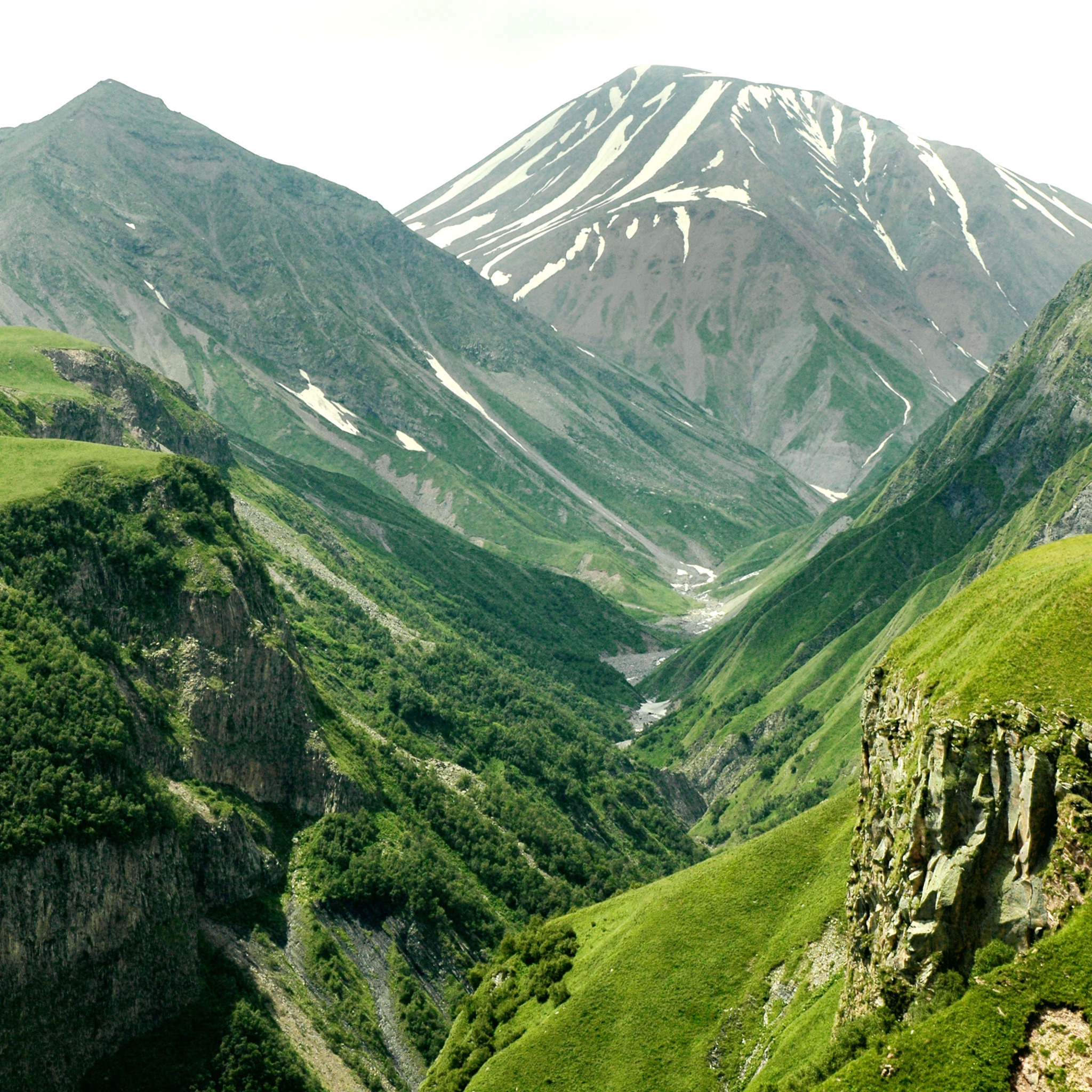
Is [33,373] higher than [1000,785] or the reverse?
higher

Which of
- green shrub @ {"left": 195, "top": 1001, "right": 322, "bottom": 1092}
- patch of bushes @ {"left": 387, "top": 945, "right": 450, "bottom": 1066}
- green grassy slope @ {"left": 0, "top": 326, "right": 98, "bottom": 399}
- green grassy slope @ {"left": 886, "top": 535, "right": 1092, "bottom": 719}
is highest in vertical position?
green grassy slope @ {"left": 0, "top": 326, "right": 98, "bottom": 399}

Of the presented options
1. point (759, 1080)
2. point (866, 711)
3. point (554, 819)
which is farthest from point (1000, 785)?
point (554, 819)

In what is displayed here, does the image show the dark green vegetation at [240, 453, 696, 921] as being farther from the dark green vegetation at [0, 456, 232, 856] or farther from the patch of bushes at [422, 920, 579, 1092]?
the dark green vegetation at [0, 456, 232, 856]

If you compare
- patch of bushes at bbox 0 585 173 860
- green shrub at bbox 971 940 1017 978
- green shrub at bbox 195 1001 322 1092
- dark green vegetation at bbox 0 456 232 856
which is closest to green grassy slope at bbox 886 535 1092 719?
green shrub at bbox 971 940 1017 978

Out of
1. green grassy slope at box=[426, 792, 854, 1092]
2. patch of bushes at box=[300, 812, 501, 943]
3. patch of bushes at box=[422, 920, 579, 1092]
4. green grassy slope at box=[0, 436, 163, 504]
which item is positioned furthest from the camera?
patch of bushes at box=[300, 812, 501, 943]

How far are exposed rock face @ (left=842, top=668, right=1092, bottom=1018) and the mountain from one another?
64.6 m

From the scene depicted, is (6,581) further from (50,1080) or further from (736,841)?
(736,841)

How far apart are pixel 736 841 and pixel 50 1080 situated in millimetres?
118305

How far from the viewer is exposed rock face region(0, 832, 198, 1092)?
8312 cm

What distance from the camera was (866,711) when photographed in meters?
72.3

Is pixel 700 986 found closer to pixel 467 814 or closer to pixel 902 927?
pixel 902 927

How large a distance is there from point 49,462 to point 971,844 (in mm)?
112091

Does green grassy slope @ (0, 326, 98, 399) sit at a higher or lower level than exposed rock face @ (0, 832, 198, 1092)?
higher

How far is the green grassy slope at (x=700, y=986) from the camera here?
242 feet
